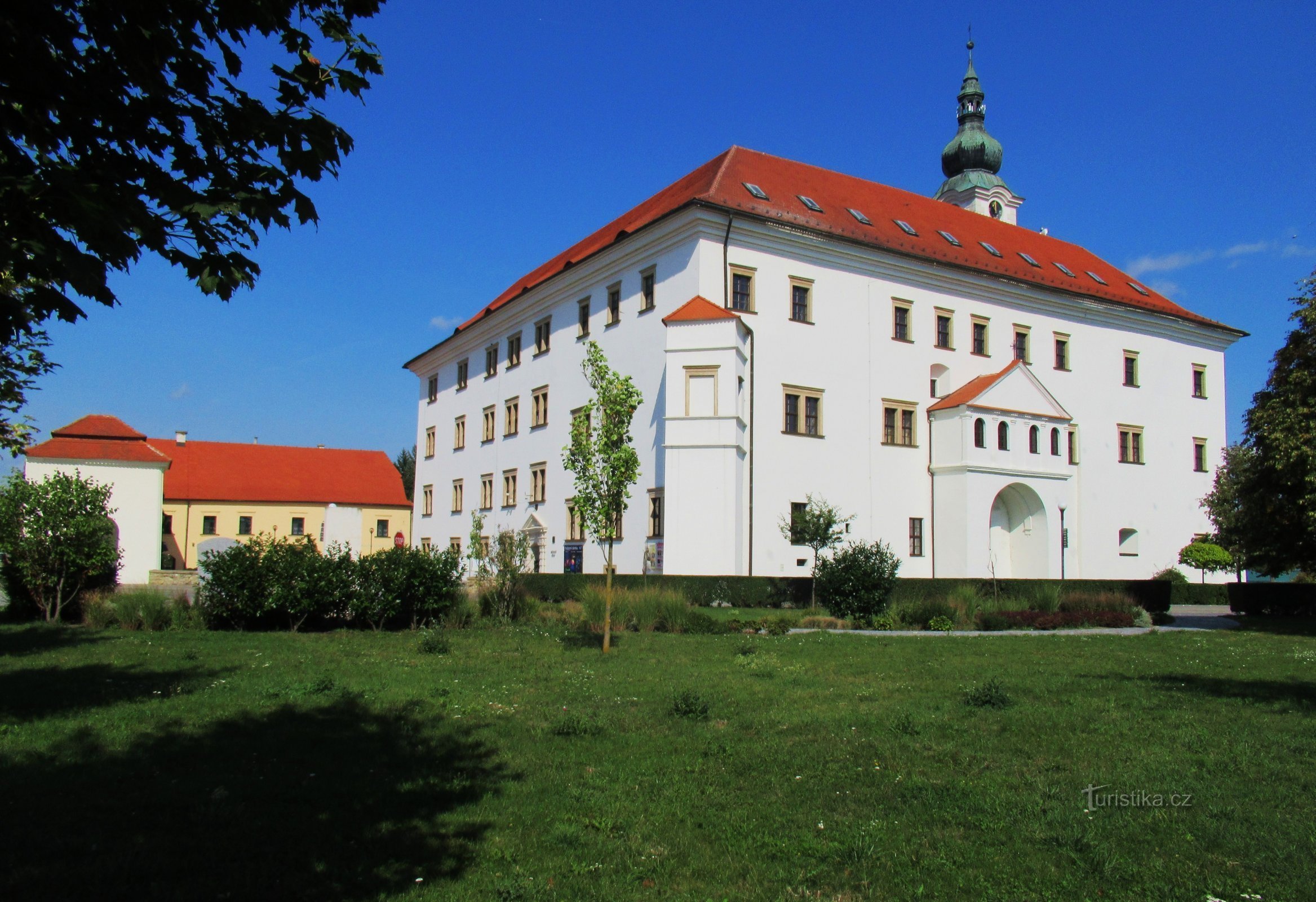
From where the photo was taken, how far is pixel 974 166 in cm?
5516

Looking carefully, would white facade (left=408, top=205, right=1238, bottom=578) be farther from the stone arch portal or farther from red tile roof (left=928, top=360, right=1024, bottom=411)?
red tile roof (left=928, top=360, right=1024, bottom=411)

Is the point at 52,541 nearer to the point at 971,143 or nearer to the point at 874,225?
the point at 874,225

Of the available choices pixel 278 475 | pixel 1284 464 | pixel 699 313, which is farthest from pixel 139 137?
pixel 278 475

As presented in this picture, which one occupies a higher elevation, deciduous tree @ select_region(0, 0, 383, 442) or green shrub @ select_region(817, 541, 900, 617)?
deciduous tree @ select_region(0, 0, 383, 442)

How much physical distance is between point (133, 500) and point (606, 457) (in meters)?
24.3

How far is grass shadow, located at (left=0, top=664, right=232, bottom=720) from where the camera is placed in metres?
8.97

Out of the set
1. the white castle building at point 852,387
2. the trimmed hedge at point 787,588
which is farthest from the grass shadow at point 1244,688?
the white castle building at point 852,387

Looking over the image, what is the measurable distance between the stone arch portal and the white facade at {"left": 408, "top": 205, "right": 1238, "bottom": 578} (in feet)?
0.27

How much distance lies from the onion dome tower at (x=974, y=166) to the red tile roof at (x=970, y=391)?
1831 cm

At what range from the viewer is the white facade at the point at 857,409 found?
105ft

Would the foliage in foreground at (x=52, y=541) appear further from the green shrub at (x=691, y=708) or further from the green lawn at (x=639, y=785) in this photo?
the green shrub at (x=691, y=708)

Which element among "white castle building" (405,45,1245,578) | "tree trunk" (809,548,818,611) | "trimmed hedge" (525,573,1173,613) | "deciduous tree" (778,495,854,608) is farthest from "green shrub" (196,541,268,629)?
"deciduous tree" (778,495,854,608)

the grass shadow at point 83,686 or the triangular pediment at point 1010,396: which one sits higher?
the triangular pediment at point 1010,396

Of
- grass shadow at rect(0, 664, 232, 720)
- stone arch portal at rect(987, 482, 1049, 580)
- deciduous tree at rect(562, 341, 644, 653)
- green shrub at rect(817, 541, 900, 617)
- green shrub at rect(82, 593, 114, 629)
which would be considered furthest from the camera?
stone arch portal at rect(987, 482, 1049, 580)
